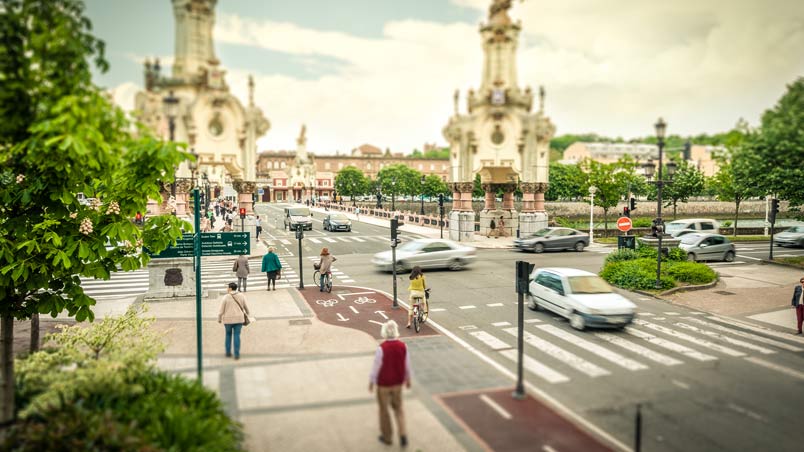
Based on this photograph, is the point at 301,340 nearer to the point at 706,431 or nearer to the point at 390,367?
the point at 390,367

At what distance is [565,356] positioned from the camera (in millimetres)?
11688

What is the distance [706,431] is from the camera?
810 centimetres

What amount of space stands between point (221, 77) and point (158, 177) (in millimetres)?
7546

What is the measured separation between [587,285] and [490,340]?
3661 millimetres

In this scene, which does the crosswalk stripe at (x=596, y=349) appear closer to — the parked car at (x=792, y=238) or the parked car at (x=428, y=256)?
the parked car at (x=428, y=256)

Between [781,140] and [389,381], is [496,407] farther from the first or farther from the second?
[781,140]

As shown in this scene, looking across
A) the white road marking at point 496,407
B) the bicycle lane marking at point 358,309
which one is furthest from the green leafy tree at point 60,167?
the bicycle lane marking at point 358,309

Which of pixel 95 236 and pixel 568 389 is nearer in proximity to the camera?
pixel 95 236

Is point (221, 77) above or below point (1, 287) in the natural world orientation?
above

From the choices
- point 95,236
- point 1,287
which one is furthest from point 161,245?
point 1,287

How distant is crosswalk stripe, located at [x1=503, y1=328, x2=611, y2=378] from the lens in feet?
35.2

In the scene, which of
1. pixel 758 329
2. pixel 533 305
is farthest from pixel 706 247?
pixel 533 305

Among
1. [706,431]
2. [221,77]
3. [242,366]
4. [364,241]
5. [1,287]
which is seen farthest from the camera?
[364,241]

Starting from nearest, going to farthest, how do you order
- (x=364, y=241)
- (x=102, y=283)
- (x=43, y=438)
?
(x=43, y=438) < (x=102, y=283) < (x=364, y=241)
